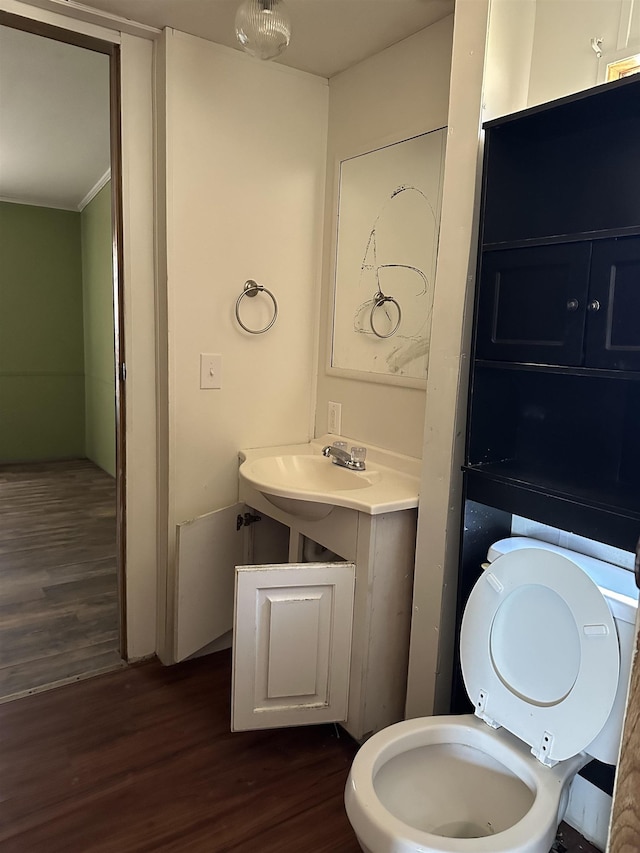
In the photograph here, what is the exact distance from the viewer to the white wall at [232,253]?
2.12 m

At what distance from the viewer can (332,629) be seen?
1.87m

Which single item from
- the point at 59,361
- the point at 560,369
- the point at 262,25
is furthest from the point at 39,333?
the point at 560,369

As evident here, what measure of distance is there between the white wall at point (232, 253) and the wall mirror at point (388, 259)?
169mm

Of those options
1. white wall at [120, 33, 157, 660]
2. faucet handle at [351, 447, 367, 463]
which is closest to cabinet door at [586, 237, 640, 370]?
faucet handle at [351, 447, 367, 463]

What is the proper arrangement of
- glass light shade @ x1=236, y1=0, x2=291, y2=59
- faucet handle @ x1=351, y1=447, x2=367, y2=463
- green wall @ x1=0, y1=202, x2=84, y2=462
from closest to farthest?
glass light shade @ x1=236, y1=0, x2=291, y2=59 < faucet handle @ x1=351, y1=447, x2=367, y2=463 < green wall @ x1=0, y1=202, x2=84, y2=462

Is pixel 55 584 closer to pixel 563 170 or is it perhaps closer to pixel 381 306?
pixel 381 306

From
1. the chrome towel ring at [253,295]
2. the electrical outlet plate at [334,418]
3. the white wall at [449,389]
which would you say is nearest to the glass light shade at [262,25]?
the white wall at [449,389]

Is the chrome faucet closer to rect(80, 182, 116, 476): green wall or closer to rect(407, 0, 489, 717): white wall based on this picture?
rect(407, 0, 489, 717): white wall

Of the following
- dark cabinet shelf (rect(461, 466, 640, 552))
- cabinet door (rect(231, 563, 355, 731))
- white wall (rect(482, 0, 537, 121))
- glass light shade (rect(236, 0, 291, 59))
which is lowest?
cabinet door (rect(231, 563, 355, 731))

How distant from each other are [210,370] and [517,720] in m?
1.51

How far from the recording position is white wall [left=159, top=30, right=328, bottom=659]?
2123mm

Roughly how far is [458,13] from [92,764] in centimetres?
232

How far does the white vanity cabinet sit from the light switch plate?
0.72 m

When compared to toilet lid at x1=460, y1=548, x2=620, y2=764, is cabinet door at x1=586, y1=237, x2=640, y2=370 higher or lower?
higher
